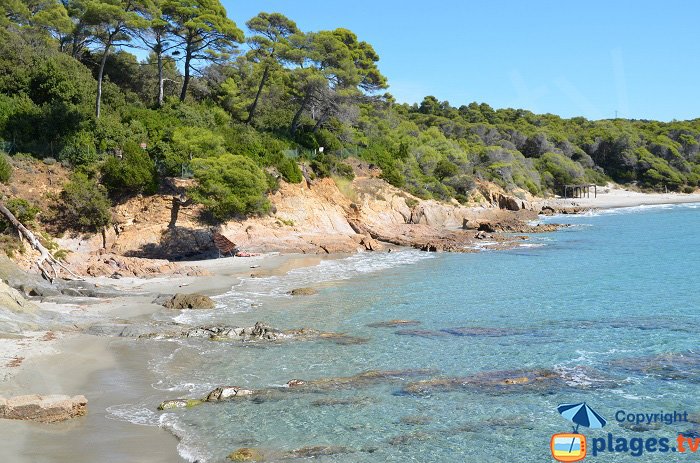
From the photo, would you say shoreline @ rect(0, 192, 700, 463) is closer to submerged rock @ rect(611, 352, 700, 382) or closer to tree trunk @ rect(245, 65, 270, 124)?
submerged rock @ rect(611, 352, 700, 382)

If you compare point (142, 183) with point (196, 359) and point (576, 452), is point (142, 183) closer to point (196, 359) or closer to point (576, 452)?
point (196, 359)

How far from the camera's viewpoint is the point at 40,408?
10.1 metres

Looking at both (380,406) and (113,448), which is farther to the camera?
(380,406)

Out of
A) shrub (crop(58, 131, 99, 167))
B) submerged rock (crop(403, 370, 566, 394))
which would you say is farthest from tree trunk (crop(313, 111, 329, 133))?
submerged rock (crop(403, 370, 566, 394))

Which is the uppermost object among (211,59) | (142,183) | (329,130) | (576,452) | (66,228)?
(211,59)

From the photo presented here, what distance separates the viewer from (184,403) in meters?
11.4

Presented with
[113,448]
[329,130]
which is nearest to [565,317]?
[113,448]

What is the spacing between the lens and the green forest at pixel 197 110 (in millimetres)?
34438

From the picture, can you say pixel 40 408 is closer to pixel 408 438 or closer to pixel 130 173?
pixel 408 438

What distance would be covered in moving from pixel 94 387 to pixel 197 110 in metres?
34.0

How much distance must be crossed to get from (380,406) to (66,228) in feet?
82.8

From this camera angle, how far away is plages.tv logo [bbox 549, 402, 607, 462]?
30.9 ft

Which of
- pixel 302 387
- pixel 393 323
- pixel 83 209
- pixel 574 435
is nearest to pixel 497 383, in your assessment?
pixel 574 435

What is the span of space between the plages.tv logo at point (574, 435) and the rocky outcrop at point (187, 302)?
505 inches
